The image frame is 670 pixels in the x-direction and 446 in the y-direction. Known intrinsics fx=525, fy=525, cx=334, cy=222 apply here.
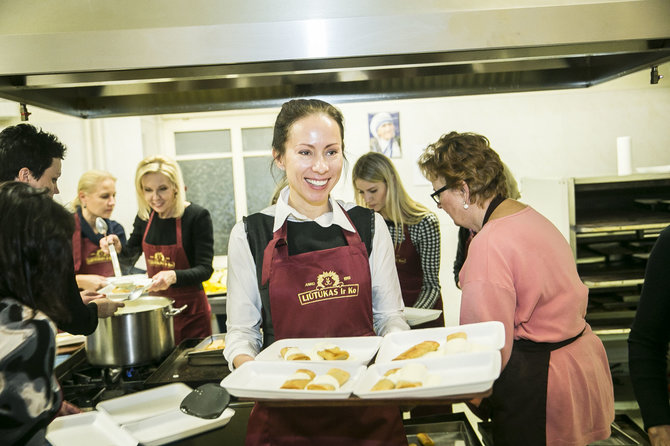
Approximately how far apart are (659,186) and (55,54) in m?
3.94

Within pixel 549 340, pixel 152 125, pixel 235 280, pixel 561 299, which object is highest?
pixel 152 125

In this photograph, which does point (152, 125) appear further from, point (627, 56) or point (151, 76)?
point (627, 56)

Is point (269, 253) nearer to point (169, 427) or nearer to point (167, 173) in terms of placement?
point (169, 427)

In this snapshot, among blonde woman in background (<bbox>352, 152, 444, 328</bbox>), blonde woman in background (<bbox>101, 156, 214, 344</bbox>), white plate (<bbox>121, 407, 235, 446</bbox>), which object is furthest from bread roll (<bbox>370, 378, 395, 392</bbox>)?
blonde woman in background (<bbox>101, 156, 214, 344</bbox>)

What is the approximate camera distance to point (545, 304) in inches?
63.5

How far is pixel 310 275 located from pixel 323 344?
0.23 metres

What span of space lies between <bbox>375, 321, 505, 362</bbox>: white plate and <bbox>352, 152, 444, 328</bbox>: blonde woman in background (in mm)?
1711

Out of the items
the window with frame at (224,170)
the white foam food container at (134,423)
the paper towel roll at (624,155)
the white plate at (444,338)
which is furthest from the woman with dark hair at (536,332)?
the window with frame at (224,170)

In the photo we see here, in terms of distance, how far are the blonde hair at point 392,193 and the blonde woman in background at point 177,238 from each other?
1030mm

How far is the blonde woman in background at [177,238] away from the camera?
126 inches

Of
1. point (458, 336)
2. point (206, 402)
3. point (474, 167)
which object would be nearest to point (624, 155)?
point (474, 167)

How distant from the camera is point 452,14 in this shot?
1441mm

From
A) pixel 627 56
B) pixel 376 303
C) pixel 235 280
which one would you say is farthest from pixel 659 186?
pixel 235 280

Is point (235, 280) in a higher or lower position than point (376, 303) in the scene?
higher
